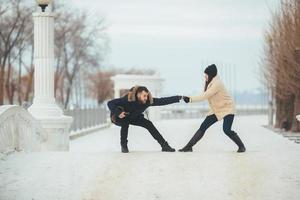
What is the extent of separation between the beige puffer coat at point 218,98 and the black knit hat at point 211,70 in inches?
3.6

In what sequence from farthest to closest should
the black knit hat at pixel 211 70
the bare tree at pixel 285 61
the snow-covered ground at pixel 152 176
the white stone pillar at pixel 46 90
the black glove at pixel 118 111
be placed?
the bare tree at pixel 285 61 → the white stone pillar at pixel 46 90 → the black knit hat at pixel 211 70 → the black glove at pixel 118 111 → the snow-covered ground at pixel 152 176

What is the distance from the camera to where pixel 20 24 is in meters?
45.6

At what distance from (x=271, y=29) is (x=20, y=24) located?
16.5 metres

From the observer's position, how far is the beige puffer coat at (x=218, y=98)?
13148 millimetres

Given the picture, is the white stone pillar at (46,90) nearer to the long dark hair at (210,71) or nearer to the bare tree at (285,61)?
the long dark hair at (210,71)

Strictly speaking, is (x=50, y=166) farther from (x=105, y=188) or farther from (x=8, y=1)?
(x=8, y=1)

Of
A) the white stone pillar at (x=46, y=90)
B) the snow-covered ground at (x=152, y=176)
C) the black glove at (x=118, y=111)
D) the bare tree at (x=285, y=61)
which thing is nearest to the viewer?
the snow-covered ground at (x=152, y=176)

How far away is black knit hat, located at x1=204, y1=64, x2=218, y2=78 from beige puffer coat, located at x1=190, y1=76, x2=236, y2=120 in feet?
0.30

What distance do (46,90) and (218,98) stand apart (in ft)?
19.3

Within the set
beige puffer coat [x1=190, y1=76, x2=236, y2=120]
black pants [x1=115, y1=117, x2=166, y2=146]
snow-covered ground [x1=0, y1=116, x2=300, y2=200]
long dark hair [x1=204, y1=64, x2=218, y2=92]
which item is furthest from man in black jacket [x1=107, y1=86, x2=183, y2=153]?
snow-covered ground [x1=0, y1=116, x2=300, y2=200]

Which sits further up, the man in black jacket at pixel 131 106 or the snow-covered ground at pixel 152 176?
the man in black jacket at pixel 131 106

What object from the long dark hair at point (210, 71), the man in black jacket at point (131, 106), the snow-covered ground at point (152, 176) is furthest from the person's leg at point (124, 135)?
the long dark hair at point (210, 71)

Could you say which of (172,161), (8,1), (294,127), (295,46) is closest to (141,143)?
(295,46)

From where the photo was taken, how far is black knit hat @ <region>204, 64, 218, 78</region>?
1315 cm
